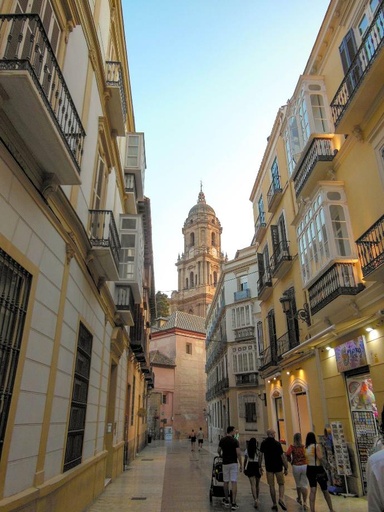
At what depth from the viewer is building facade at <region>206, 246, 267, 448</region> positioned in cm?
2570

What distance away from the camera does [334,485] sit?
355 inches

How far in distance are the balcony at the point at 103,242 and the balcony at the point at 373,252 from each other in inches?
202

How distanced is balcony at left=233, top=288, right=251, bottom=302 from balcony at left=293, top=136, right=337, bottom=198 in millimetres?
17714

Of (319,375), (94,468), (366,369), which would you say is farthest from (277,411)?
(94,468)

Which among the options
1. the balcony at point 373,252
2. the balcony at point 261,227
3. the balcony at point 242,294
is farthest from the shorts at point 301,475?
the balcony at point 242,294

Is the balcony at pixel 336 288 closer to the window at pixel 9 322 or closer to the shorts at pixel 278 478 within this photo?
the shorts at pixel 278 478

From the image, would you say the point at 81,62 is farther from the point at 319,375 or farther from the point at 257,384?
the point at 257,384

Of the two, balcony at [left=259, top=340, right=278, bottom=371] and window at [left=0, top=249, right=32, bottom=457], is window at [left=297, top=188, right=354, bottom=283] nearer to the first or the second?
balcony at [left=259, top=340, right=278, bottom=371]

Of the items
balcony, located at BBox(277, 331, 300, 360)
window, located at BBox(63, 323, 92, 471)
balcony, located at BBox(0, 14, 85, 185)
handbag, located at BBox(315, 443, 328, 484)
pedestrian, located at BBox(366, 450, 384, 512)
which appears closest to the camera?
pedestrian, located at BBox(366, 450, 384, 512)

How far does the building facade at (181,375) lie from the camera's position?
4228cm

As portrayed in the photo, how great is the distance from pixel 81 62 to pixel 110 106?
2240mm

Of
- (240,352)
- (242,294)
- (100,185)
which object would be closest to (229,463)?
(100,185)

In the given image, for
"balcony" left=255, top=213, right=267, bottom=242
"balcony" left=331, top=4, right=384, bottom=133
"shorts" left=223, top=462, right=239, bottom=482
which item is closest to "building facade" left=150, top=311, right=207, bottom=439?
"balcony" left=255, top=213, right=267, bottom=242

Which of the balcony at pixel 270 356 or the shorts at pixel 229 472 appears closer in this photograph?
the shorts at pixel 229 472
